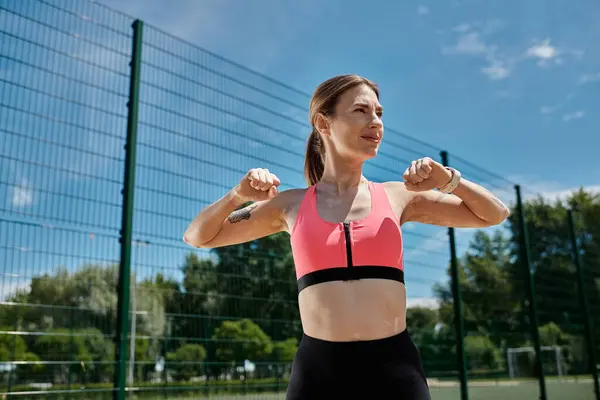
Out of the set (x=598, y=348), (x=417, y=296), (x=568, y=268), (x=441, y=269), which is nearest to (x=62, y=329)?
(x=417, y=296)

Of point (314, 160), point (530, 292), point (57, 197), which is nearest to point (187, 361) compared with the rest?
point (57, 197)

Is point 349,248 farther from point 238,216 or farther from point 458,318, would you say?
point 458,318

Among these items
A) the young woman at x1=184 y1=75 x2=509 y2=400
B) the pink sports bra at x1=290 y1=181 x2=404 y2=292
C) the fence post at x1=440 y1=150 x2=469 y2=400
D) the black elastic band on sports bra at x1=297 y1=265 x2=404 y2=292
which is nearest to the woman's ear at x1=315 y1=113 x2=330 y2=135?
the young woman at x1=184 y1=75 x2=509 y2=400

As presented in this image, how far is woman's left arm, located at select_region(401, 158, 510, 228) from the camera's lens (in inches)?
65.1

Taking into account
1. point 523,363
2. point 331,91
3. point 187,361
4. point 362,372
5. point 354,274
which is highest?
point 331,91

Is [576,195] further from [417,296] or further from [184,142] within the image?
[184,142]

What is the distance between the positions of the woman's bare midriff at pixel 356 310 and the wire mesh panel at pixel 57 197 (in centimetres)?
307

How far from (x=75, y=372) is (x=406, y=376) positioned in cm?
345

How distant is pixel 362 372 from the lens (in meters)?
1.52

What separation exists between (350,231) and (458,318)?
608 cm

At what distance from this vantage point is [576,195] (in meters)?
39.2

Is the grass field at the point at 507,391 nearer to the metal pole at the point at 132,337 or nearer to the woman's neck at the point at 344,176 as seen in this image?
the metal pole at the point at 132,337

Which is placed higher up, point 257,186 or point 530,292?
point 530,292

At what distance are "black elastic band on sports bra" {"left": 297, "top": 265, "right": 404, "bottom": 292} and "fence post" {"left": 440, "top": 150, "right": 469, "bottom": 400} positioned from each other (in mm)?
5936
